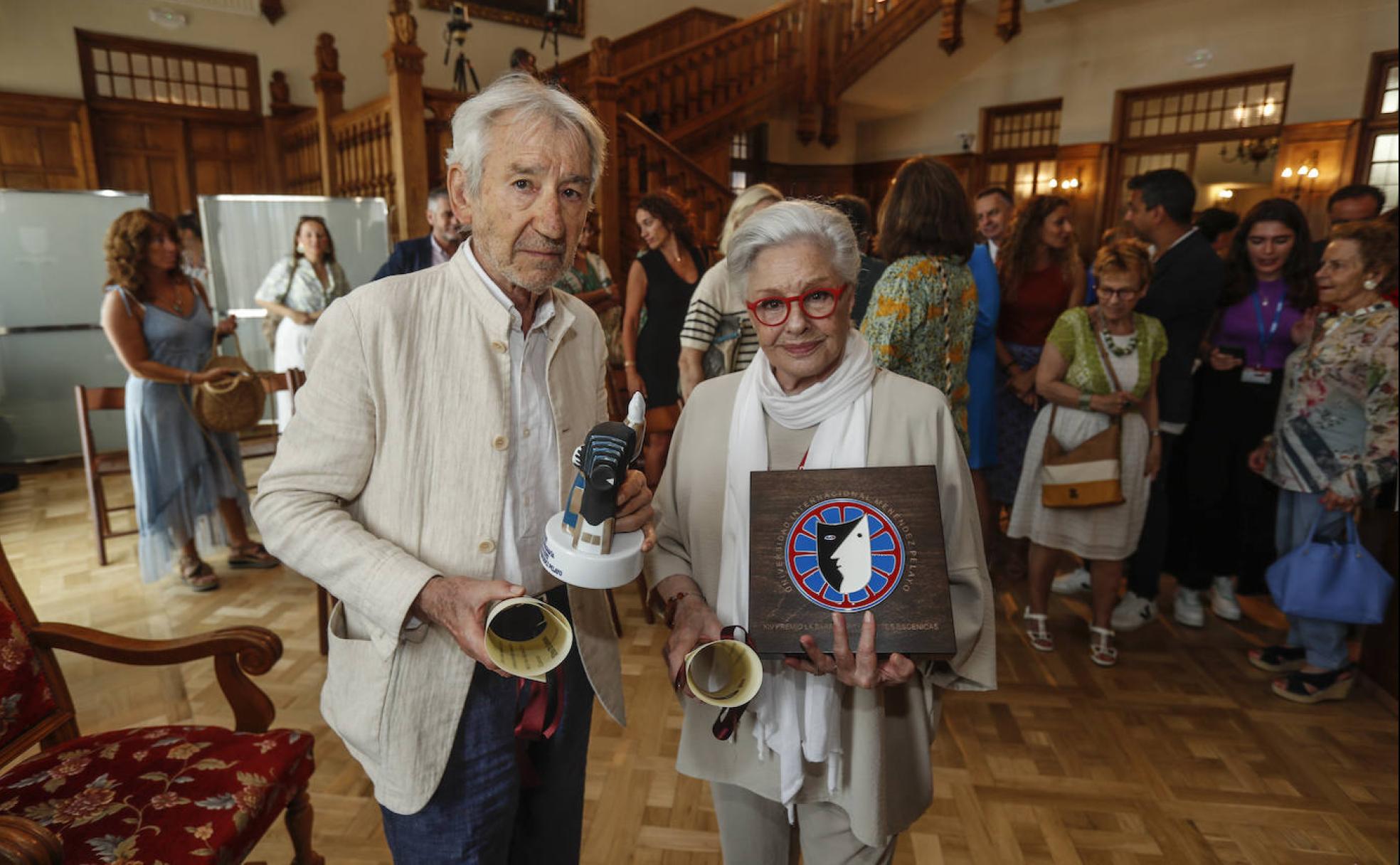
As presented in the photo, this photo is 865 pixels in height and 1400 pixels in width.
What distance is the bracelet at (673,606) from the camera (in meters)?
1.18

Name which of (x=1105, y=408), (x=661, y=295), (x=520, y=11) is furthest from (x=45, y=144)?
(x=1105, y=408)

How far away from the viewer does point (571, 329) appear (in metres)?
1.23

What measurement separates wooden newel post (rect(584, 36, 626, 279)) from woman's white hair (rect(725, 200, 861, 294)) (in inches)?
185

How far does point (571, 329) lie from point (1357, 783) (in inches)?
109

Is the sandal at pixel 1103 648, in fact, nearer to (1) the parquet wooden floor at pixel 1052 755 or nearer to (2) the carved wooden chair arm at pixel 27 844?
(1) the parquet wooden floor at pixel 1052 755

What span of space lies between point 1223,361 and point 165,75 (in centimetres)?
855

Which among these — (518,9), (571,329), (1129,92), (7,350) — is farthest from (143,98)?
(1129,92)

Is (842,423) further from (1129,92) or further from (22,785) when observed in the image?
(1129,92)

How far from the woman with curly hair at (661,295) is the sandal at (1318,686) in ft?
8.32

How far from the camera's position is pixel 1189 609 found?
3.41m

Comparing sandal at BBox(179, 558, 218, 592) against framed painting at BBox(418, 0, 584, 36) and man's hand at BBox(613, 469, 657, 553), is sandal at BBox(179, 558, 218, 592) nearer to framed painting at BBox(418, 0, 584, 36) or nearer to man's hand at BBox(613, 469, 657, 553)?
man's hand at BBox(613, 469, 657, 553)

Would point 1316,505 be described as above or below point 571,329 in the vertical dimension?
below

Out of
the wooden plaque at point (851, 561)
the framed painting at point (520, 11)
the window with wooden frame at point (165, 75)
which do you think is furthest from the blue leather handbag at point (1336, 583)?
the window with wooden frame at point (165, 75)

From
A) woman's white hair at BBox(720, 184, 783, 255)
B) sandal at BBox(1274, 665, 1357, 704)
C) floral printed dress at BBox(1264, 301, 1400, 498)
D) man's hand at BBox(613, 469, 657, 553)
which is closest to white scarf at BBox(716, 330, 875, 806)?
man's hand at BBox(613, 469, 657, 553)
